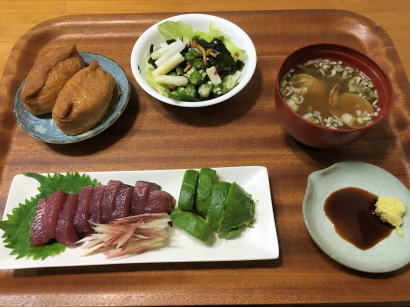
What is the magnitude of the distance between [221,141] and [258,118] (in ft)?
0.87

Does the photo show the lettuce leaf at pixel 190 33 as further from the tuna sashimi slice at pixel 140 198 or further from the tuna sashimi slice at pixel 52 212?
the tuna sashimi slice at pixel 52 212

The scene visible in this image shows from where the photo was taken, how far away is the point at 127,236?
1462 mm

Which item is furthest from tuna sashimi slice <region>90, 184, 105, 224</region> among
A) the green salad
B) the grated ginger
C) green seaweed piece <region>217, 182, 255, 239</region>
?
the grated ginger

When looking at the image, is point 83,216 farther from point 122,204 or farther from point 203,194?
point 203,194

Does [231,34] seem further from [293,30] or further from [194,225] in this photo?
[194,225]

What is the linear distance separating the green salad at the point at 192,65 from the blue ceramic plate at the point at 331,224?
29.8 inches

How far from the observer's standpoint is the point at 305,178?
5.55 feet

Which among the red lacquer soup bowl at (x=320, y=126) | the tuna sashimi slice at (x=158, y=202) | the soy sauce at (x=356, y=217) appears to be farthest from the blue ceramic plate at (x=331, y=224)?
the tuna sashimi slice at (x=158, y=202)

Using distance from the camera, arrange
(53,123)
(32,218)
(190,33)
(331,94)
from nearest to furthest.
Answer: (32,218)
(331,94)
(53,123)
(190,33)

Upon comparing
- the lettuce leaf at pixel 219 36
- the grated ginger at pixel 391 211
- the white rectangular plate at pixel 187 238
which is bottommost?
the white rectangular plate at pixel 187 238

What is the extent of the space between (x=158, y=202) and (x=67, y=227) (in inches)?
16.4

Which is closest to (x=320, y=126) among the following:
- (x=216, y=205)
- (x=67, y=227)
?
(x=216, y=205)

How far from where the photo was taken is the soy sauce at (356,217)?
1455 mm

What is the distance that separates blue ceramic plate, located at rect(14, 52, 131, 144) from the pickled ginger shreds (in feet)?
1.76
